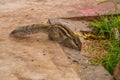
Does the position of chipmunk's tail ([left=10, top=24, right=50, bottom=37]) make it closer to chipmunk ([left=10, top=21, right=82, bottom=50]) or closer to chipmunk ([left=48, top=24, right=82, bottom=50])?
chipmunk ([left=10, top=21, right=82, bottom=50])

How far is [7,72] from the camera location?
399 centimetres

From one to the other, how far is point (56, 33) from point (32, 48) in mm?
434

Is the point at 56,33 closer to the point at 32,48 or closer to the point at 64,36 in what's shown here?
the point at 64,36

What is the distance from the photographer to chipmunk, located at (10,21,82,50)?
15.7 feet

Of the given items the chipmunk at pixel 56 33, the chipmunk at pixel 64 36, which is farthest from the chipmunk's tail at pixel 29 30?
the chipmunk at pixel 64 36

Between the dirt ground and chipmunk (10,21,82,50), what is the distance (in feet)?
0.29

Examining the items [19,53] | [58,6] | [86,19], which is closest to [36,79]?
[19,53]

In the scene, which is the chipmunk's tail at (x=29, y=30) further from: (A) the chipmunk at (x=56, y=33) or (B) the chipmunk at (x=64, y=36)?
(B) the chipmunk at (x=64, y=36)

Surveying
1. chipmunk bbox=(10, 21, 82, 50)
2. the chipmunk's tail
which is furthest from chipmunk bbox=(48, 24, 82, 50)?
the chipmunk's tail

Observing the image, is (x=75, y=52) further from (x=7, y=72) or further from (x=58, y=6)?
(x=58, y=6)

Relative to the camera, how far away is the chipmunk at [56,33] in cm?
480

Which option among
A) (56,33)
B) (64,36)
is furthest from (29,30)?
(64,36)

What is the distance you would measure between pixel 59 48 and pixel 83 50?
361mm

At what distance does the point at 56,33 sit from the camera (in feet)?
16.2
